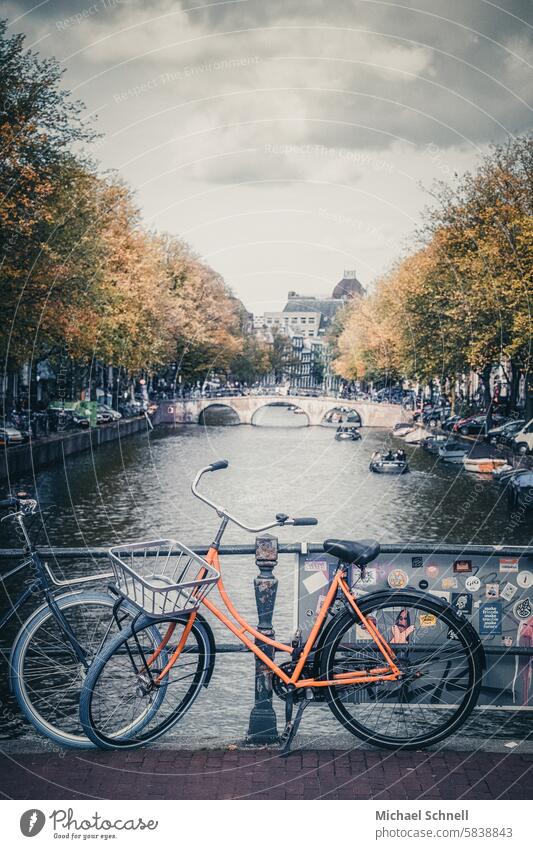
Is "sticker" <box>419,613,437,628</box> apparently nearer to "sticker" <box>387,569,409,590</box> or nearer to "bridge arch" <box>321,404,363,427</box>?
"sticker" <box>387,569,409,590</box>

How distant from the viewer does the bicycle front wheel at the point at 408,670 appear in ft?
18.1

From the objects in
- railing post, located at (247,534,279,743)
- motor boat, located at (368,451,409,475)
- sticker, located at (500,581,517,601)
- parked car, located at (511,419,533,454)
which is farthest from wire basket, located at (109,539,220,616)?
motor boat, located at (368,451,409,475)

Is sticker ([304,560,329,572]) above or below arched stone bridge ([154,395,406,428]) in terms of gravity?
above

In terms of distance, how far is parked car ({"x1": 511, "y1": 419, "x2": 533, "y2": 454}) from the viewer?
39766 mm

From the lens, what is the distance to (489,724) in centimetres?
1074

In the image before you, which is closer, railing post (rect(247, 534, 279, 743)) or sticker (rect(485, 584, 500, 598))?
railing post (rect(247, 534, 279, 743))

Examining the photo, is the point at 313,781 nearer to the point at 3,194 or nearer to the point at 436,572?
the point at 436,572

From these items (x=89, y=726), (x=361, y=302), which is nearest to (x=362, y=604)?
(x=89, y=726)

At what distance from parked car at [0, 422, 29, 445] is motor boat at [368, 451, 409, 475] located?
51.7ft

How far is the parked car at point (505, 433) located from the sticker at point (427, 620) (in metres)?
38.2

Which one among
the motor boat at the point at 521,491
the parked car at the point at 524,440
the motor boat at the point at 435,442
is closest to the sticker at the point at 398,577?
the motor boat at the point at 521,491

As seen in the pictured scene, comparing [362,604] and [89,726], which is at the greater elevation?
[362,604]

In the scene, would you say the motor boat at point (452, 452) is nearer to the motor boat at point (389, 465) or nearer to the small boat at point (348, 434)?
the motor boat at point (389, 465)

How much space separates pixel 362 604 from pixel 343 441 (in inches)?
2355
